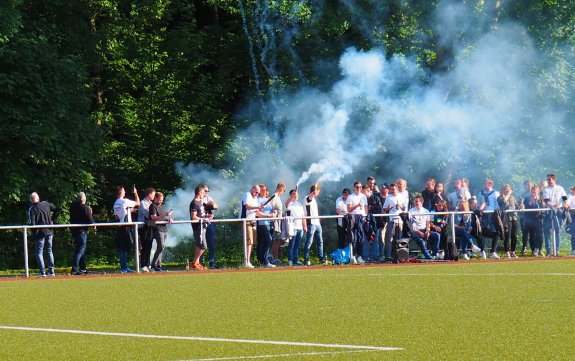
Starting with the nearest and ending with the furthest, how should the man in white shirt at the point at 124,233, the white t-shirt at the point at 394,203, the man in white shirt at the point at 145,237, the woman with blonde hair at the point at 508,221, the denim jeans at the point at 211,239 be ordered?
the man in white shirt at the point at 145,237 < the man in white shirt at the point at 124,233 < the denim jeans at the point at 211,239 < the white t-shirt at the point at 394,203 < the woman with blonde hair at the point at 508,221

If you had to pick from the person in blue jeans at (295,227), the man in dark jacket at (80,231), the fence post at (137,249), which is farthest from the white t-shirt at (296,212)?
the man in dark jacket at (80,231)

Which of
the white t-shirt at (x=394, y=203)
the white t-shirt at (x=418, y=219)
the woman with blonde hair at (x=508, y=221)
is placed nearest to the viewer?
the white t-shirt at (x=418, y=219)

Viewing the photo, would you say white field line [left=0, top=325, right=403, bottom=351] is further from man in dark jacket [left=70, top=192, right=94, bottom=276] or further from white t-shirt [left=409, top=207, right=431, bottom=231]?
white t-shirt [left=409, top=207, right=431, bottom=231]

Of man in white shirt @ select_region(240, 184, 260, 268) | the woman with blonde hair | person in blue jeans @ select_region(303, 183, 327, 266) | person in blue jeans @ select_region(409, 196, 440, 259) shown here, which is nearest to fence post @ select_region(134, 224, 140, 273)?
man in white shirt @ select_region(240, 184, 260, 268)

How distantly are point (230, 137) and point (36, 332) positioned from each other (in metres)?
29.1

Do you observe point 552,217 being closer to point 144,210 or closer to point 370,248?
point 370,248

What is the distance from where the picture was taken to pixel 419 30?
125ft

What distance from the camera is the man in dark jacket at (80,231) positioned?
26734 mm

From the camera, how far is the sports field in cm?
880

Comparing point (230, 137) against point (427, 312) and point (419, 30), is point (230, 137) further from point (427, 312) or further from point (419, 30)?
point (427, 312)

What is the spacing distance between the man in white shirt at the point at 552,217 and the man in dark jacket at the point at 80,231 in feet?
33.4

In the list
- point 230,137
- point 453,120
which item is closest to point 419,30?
point 453,120

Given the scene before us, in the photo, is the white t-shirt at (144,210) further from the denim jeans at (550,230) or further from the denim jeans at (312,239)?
the denim jeans at (550,230)

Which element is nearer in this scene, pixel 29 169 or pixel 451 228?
pixel 451 228
